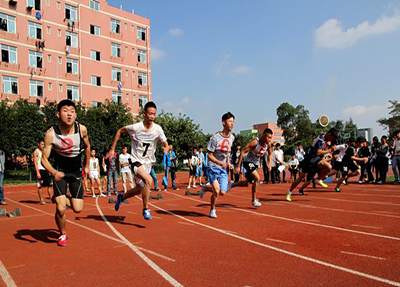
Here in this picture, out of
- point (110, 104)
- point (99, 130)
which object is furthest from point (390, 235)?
point (110, 104)

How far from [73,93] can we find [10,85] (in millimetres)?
7077

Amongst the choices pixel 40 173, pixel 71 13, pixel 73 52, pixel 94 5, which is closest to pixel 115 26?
pixel 94 5

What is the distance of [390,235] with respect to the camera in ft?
16.7

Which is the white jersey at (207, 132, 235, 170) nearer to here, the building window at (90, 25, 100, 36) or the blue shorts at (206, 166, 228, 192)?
the blue shorts at (206, 166, 228, 192)

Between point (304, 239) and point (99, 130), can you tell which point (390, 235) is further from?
point (99, 130)

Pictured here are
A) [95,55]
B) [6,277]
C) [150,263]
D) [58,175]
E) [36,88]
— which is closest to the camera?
[6,277]

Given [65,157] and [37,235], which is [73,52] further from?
[65,157]

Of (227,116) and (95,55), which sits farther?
(95,55)

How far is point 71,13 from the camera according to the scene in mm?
38906

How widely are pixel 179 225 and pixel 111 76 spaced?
4002 centimetres

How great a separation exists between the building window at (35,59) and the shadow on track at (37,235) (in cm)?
3490

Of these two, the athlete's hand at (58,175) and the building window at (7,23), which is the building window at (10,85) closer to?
the building window at (7,23)

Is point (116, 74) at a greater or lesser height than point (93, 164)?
greater

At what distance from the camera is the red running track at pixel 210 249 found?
3459 millimetres
